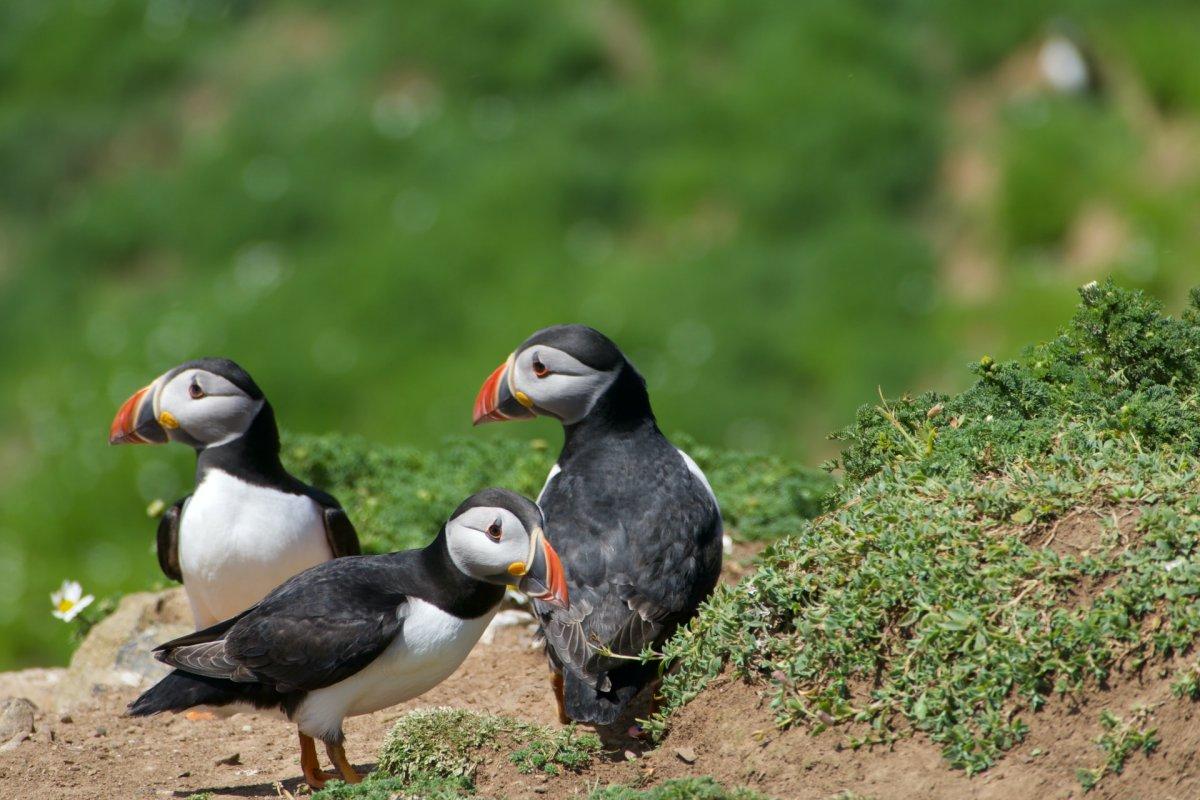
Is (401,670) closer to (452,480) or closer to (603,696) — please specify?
(603,696)

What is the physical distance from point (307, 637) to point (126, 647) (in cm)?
243

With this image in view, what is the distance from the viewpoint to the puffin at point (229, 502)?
647cm

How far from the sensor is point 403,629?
5273 millimetres

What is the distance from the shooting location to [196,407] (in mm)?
A: 6668

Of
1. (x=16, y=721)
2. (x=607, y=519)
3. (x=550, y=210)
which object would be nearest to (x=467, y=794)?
(x=607, y=519)

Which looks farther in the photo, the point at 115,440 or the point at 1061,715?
the point at 115,440

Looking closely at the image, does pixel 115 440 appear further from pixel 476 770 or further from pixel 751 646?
pixel 751 646

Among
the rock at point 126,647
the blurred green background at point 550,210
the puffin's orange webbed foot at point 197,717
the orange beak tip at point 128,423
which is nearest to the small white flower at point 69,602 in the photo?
the rock at point 126,647

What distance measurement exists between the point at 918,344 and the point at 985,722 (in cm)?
775

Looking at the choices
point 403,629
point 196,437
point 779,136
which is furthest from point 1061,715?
point 779,136

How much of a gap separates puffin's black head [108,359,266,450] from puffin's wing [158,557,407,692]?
4.70 feet

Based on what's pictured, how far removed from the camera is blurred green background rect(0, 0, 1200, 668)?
1198 cm

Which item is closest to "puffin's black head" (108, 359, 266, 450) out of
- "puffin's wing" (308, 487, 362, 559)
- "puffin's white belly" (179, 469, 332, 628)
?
"puffin's white belly" (179, 469, 332, 628)

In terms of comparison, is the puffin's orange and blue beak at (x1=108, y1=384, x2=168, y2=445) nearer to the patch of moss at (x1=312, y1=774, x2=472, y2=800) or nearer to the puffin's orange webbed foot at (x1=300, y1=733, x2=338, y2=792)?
the puffin's orange webbed foot at (x1=300, y1=733, x2=338, y2=792)
